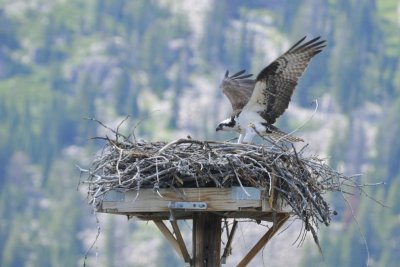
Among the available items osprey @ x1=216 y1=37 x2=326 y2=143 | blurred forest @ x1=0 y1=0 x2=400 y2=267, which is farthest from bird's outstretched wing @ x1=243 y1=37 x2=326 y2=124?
blurred forest @ x1=0 y1=0 x2=400 y2=267

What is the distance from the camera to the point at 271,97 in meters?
13.0

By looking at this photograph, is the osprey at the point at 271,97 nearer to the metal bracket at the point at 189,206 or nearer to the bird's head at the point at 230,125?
the bird's head at the point at 230,125

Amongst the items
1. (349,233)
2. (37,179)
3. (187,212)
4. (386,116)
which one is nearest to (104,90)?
(37,179)

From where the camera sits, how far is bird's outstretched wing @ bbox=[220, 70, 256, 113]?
14.1 m

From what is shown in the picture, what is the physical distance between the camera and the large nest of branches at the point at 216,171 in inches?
398

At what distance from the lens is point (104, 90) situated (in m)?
126

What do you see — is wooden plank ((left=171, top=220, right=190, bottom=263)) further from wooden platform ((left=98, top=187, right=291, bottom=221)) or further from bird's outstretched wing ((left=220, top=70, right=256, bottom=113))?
bird's outstretched wing ((left=220, top=70, right=256, bottom=113))

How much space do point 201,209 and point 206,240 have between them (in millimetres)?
456

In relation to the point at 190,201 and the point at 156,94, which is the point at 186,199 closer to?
the point at 190,201

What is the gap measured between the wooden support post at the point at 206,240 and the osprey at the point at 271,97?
184cm

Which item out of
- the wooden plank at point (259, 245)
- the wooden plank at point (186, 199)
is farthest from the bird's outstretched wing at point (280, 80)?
the wooden plank at point (186, 199)

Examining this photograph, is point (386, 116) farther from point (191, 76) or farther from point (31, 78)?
point (31, 78)

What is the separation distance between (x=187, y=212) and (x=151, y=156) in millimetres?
600

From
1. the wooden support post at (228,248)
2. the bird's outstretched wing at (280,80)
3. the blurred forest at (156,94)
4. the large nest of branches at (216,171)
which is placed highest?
the blurred forest at (156,94)
